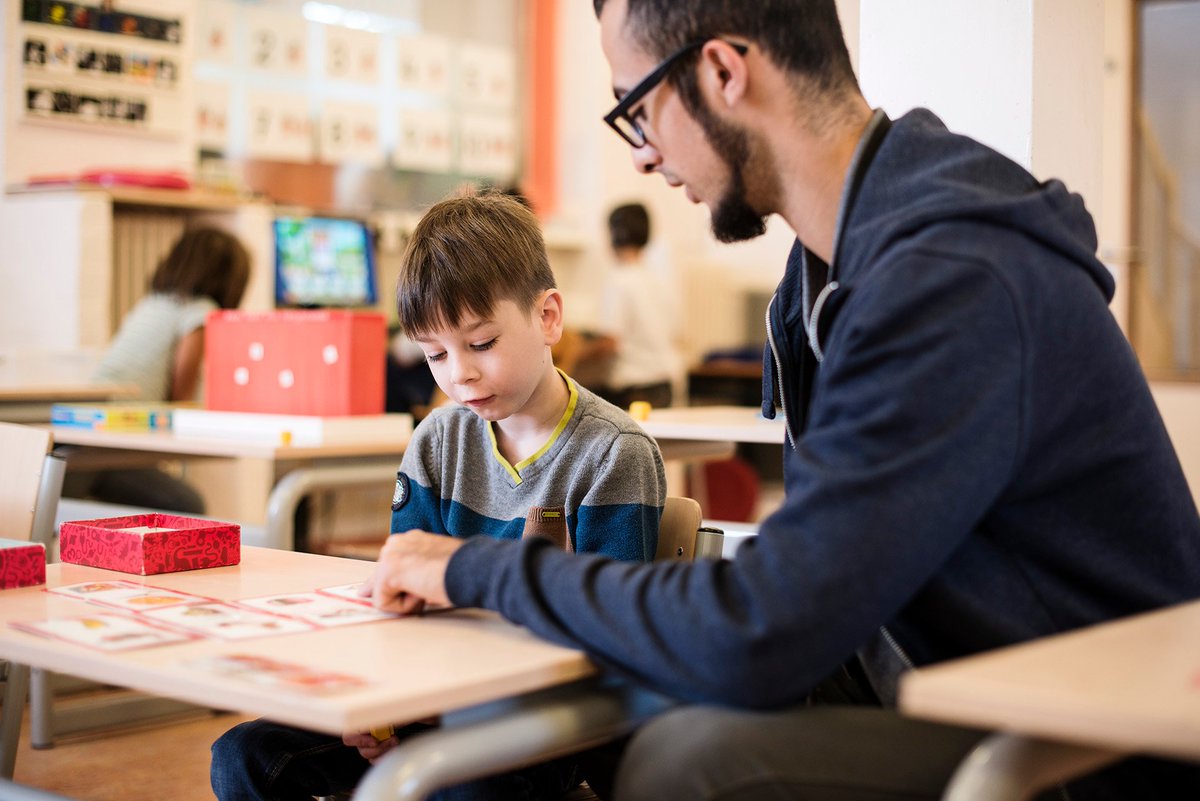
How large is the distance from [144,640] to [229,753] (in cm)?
39

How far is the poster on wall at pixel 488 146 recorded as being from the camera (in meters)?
6.92

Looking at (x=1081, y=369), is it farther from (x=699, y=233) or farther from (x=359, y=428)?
(x=699, y=233)

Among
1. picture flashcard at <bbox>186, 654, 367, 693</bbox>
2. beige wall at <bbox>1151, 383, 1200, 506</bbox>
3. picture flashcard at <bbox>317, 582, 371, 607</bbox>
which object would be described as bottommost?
beige wall at <bbox>1151, 383, 1200, 506</bbox>

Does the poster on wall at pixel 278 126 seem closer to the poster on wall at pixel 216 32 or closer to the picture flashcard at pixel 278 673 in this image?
the poster on wall at pixel 216 32

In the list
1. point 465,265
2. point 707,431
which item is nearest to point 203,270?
point 707,431

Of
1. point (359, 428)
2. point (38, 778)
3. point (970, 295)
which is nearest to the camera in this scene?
point (970, 295)

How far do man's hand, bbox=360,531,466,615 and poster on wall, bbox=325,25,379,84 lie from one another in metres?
5.46

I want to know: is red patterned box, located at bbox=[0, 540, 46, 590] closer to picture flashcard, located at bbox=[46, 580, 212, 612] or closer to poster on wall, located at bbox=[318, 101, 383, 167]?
picture flashcard, located at bbox=[46, 580, 212, 612]

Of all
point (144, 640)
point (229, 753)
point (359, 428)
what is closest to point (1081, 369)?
point (144, 640)

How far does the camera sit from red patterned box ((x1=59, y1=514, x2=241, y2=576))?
143cm

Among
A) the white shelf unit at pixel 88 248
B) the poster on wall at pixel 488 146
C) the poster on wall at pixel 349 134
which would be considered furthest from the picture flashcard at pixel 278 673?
the poster on wall at pixel 488 146

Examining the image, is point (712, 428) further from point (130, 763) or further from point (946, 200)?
point (946, 200)

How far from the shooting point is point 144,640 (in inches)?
42.5

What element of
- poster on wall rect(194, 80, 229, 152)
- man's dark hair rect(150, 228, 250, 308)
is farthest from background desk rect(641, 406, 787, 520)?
poster on wall rect(194, 80, 229, 152)
